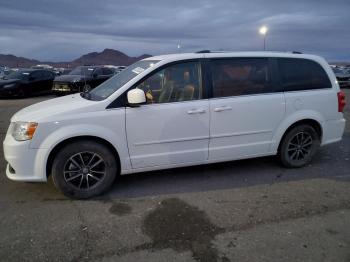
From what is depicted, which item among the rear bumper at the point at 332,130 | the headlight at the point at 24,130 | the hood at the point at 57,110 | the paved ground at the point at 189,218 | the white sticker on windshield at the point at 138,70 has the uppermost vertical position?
the white sticker on windshield at the point at 138,70

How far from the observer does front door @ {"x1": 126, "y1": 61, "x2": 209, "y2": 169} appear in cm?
429

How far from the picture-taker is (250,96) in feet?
15.8

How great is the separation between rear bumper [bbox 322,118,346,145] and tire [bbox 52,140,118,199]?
3496 millimetres

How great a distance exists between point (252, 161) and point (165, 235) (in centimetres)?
288

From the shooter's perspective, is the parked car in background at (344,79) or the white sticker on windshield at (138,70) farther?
the parked car in background at (344,79)

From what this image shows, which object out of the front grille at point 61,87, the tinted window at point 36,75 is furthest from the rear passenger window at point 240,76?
the tinted window at point 36,75

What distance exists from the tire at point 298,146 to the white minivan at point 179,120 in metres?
0.02

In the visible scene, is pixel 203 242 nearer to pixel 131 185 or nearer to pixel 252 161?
pixel 131 185

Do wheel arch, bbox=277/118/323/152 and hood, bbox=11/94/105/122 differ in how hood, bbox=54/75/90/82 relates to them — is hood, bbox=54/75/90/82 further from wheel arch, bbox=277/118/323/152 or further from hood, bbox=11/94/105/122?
wheel arch, bbox=277/118/323/152

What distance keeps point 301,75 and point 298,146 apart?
1159 mm

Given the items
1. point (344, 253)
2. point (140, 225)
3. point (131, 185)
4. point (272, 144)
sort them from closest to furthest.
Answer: point (344, 253) < point (140, 225) < point (131, 185) < point (272, 144)

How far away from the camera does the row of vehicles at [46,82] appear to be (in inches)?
634

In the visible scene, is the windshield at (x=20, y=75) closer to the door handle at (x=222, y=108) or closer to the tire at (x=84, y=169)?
the tire at (x=84, y=169)

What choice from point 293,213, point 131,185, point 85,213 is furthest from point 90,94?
point 293,213
